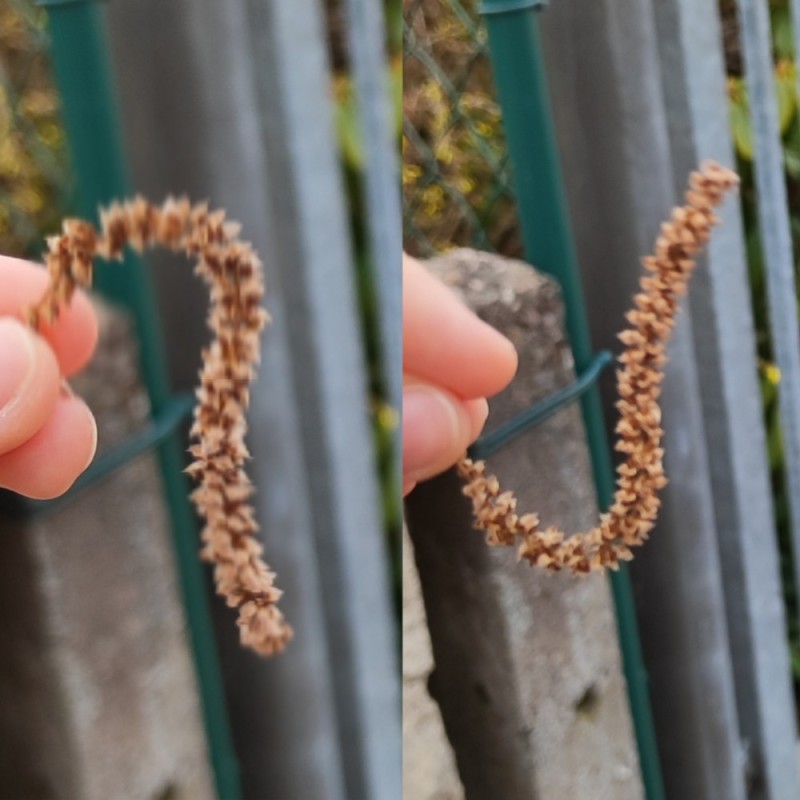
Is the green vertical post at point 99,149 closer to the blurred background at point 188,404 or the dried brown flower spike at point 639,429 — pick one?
the blurred background at point 188,404

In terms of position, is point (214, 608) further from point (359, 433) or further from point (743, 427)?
point (743, 427)

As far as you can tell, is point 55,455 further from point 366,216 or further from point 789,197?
point 789,197

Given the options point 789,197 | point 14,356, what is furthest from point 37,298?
point 789,197

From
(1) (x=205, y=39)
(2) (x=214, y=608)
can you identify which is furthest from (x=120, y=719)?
(1) (x=205, y=39)

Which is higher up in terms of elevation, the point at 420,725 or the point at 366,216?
the point at 366,216

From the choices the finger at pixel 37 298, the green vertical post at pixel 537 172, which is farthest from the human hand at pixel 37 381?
the green vertical post at pixel 537 172
